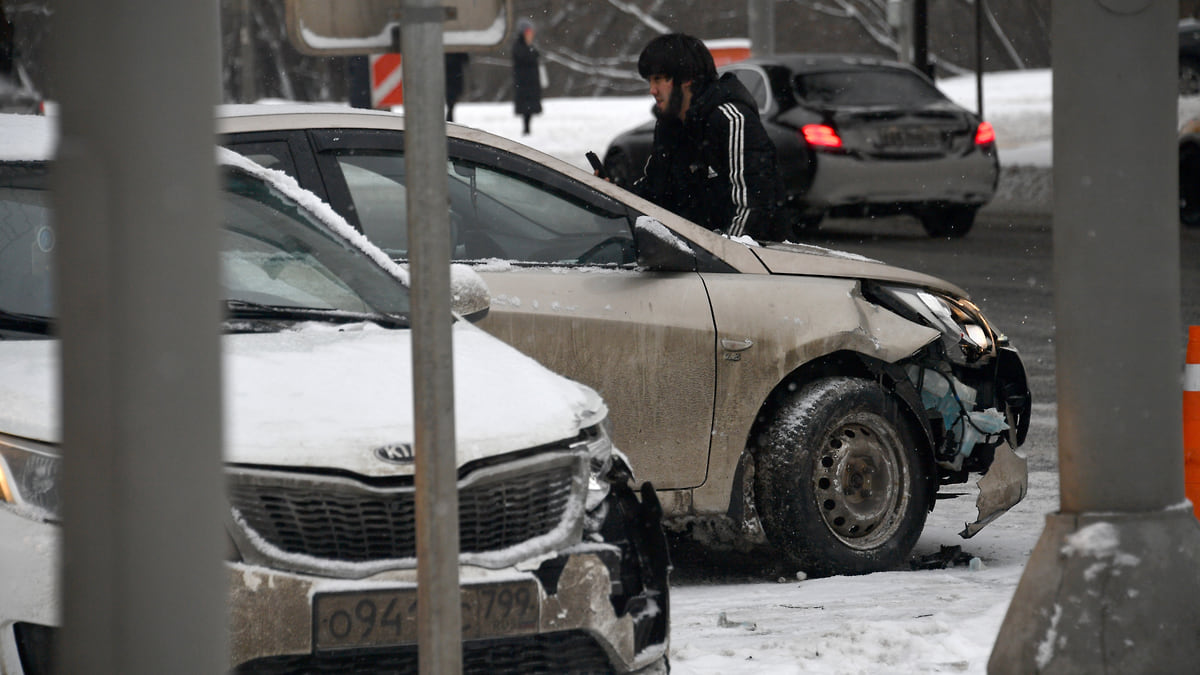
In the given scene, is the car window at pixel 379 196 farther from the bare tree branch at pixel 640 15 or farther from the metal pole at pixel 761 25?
the bare tree branch at pixel 640 15

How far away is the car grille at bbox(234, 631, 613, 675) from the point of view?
141 inches

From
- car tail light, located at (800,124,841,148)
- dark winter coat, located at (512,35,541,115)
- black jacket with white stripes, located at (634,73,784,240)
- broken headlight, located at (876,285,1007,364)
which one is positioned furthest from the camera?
dark winter coat, located at (512,35,541,115)

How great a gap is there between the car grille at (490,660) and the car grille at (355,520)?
0.57 ft

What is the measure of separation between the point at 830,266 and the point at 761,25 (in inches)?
659

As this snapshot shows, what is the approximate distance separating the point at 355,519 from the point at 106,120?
1.63 m

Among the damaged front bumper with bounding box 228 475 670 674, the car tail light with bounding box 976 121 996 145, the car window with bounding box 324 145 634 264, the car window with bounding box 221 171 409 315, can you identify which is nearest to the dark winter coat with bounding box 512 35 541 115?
the car tail light with bounding box 976 121 996 145

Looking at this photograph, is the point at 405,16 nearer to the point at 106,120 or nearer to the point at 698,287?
the point at 106,120

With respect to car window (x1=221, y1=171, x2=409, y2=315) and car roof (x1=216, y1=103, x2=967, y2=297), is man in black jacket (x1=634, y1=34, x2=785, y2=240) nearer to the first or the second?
car roof (x1=216, y1=103, x2=967, y2=297)

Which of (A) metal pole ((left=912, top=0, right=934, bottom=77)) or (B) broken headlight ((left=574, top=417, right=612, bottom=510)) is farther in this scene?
(A) metal pole ((left=912, top=0, right=934, bottom=77))

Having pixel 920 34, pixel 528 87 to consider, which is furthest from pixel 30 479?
pixel 528 87

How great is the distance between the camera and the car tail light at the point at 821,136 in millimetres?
15156

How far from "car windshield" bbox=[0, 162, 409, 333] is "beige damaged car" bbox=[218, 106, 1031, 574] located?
0.52 meters

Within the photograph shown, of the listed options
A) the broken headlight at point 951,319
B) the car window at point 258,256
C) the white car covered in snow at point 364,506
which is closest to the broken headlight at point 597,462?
the white car covered in snow at point 364,506

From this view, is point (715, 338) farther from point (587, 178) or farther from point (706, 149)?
point (706, 149)
